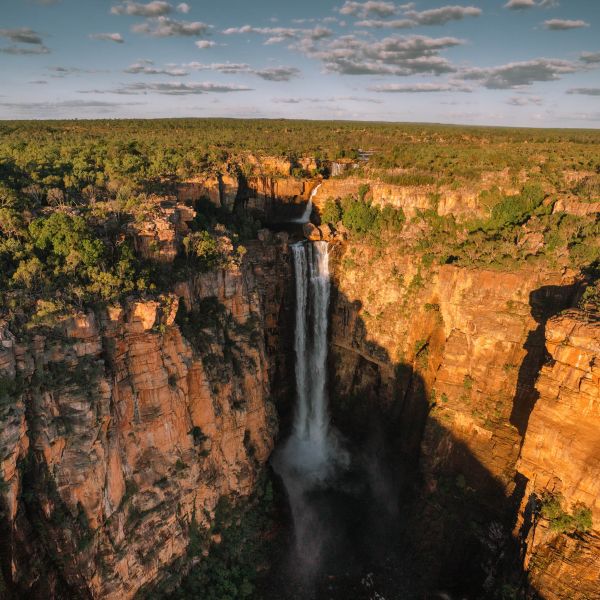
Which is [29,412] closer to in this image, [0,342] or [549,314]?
[0,342]

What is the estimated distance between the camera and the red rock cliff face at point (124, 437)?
637 inches

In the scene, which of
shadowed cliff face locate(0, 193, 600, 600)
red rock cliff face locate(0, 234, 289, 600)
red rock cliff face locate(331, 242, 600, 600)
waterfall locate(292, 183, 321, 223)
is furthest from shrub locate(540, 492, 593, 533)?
waterfall locate(292, 183, 321, 223)

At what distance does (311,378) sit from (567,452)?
18.1m

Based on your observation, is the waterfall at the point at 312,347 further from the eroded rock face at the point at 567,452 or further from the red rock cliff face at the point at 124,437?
the eroded rock face at the point at 567,452

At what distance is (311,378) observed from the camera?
34.5 metres

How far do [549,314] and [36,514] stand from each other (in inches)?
1022

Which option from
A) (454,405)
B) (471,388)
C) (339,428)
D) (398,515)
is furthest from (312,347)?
(398,515)

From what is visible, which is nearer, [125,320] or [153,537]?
[125,320]

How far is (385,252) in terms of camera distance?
110 ft

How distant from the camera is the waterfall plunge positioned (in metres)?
32.4

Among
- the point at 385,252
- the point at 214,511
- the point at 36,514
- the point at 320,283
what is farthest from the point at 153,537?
the point at 385,252

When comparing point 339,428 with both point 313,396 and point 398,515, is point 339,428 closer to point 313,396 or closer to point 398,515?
point 313,396

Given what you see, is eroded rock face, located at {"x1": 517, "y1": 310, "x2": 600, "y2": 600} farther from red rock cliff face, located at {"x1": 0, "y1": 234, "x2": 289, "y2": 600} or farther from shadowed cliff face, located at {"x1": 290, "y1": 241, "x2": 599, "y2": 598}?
red rock cliff face, located at {"x1": 0, "y1": 234, "x2": 289, "y2": 600}

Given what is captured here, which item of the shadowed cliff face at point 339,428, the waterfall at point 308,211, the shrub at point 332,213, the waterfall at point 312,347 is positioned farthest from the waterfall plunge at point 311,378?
the waterfall at point 308,211
